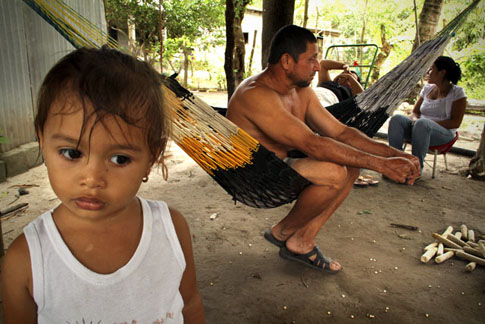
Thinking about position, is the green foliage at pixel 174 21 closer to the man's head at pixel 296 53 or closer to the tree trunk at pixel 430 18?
the tree trunk at pixel 430 18

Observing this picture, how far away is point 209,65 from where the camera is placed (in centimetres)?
964

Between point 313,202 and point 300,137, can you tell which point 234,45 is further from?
point 313,202

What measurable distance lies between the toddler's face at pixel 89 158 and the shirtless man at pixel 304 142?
113 cm

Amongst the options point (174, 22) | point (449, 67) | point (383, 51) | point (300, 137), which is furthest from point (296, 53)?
point (383, 51)

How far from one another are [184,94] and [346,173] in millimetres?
864

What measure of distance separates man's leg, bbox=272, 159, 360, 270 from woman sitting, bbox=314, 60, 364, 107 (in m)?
1.38

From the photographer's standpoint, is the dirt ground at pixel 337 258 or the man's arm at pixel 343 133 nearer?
the dirt ground at pixel 337 258

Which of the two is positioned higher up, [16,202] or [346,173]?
[346,173]

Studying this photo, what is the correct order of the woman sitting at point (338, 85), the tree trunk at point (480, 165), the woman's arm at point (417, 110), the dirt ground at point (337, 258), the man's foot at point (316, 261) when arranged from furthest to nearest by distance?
the woman's arm at point (417, 110) → the tree trunk at point (480, 165) → the woman sitting at point (338, 85) → the man's foot at point (316, 261) → the dirt ground at point (337, 258)

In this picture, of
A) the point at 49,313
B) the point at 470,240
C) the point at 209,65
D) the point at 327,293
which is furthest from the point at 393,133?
the point at 209,65

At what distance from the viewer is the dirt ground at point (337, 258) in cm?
155

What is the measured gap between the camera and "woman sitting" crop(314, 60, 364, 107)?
3.11 meters

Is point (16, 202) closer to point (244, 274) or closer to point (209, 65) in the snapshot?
point (244, 274)

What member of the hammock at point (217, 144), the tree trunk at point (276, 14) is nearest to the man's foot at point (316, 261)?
the hammock at point (217, 144)
